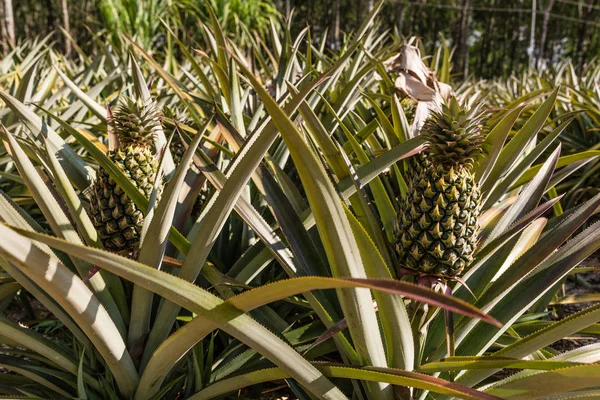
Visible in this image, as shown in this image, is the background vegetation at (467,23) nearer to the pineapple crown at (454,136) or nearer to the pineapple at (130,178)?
the pineapple at (130,178)

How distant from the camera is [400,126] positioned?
1532 mm

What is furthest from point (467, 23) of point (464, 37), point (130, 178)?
point (130, 178)

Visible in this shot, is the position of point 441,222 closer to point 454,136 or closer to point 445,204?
point 445,204

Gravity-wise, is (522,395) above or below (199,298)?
below

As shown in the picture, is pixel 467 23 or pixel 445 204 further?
pixel 467 23

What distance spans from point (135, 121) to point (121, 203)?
0.66ft

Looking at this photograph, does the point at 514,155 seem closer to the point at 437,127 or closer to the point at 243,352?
the point at 437,127

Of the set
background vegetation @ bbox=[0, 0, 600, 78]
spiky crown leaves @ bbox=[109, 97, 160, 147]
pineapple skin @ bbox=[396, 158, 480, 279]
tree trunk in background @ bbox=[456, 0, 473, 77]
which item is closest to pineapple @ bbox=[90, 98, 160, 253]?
spiky crown leaves @ bbox=[109, 97, 160, 147]

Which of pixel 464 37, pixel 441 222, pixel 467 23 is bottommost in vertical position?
pixel 464 37

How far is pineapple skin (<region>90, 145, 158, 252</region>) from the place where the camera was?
3.84 ft

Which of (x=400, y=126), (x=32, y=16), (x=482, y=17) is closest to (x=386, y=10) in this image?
(x=482, y=17)

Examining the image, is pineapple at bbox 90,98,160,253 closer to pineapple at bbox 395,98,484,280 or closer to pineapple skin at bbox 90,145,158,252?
pineapple skin at bbox 90,145,158,252

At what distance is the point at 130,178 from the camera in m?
1.20

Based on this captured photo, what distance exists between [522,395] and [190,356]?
708 mm
